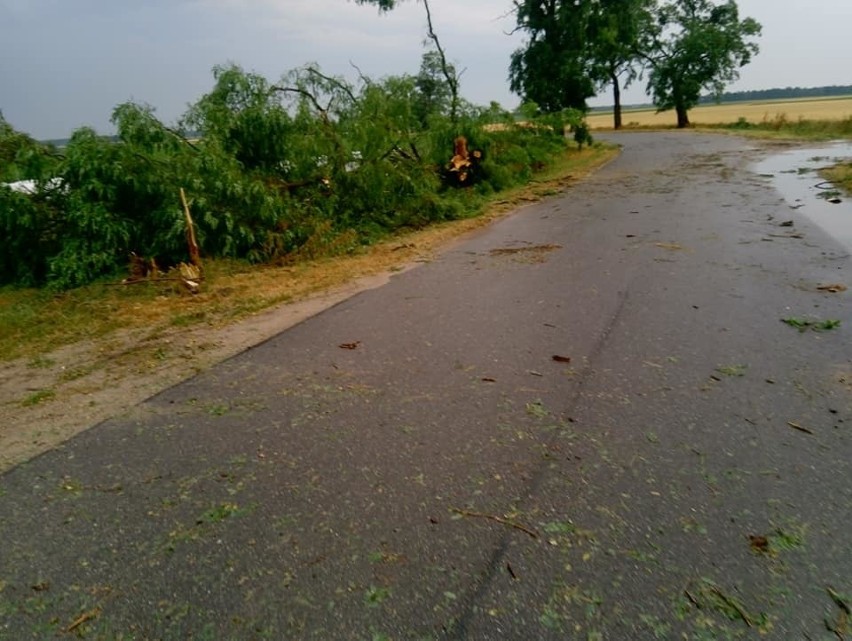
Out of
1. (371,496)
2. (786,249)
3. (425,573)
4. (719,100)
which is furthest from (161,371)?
(719,100)

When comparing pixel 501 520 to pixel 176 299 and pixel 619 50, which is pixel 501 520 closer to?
pixel 176 299

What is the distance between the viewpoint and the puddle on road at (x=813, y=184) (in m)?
9.06

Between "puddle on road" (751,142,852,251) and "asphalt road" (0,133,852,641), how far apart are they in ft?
15.9

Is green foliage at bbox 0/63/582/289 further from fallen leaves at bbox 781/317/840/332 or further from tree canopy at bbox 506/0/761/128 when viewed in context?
tree canopy at bbox 506/0/761/128

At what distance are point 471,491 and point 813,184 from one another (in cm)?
1438

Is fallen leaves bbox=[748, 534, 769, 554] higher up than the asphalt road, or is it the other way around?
the asphalt road

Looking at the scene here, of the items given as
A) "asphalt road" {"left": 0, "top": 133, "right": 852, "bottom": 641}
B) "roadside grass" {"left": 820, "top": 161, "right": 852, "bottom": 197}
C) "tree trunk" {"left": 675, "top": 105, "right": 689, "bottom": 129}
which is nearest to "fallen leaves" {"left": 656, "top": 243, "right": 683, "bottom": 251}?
"asphalt road" {"left": 0, "top": 133, "right": 852, "bottom": 641}

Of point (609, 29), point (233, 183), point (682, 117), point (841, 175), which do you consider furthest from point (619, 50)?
point (233, 183)

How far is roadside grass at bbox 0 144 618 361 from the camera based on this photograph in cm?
571

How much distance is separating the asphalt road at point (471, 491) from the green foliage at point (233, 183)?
3.67m

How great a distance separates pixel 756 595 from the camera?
6.99 feet

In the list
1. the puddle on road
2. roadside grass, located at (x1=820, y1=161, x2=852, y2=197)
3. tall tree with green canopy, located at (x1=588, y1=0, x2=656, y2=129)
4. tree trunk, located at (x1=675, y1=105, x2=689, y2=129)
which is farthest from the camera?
tree trunk, located at (x1=675, y1=105, x2=689, y2=129)

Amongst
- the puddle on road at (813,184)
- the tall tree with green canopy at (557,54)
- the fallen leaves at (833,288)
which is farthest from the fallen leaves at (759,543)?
the tall tree with green canopy at (557,54)

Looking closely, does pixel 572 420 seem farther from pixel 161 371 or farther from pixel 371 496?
pixel 161 371
